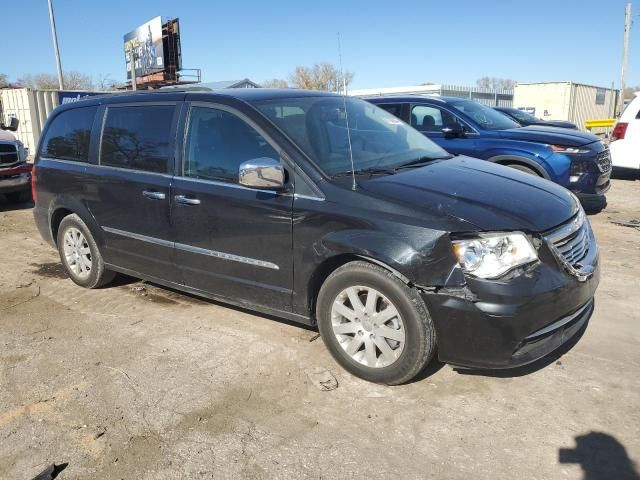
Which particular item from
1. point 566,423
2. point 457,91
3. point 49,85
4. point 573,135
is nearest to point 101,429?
point 566,423

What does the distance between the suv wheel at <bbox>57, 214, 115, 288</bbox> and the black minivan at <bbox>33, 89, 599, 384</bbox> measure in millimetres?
137

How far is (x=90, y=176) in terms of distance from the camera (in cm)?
479

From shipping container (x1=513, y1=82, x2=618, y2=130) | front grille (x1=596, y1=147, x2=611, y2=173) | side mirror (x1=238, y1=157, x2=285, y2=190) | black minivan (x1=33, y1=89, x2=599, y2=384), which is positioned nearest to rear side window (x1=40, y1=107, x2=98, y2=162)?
black minivan (x1=33, y1=89, x2=599, y2=384)

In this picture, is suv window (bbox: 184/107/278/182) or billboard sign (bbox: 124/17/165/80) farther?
billboard sign (bbox: 124/17/165/80)

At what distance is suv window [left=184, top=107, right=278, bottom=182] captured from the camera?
3.73 m

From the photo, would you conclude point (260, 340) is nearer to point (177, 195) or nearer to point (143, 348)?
point (143, 348)

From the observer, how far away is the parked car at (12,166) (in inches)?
379

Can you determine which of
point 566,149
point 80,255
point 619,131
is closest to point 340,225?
point 80,255

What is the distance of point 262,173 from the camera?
11.1 feet

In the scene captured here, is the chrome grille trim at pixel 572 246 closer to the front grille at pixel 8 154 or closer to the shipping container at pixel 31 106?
the front grille at pixel 8 154

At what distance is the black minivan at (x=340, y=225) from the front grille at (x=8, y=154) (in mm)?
5812

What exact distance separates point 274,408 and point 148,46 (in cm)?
4247

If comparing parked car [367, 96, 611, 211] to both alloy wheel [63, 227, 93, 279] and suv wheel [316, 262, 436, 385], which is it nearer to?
suv wheel [316, 262, 436, 385]

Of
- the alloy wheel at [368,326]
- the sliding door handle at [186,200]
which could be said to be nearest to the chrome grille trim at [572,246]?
the alloy wheel at [368,326]
